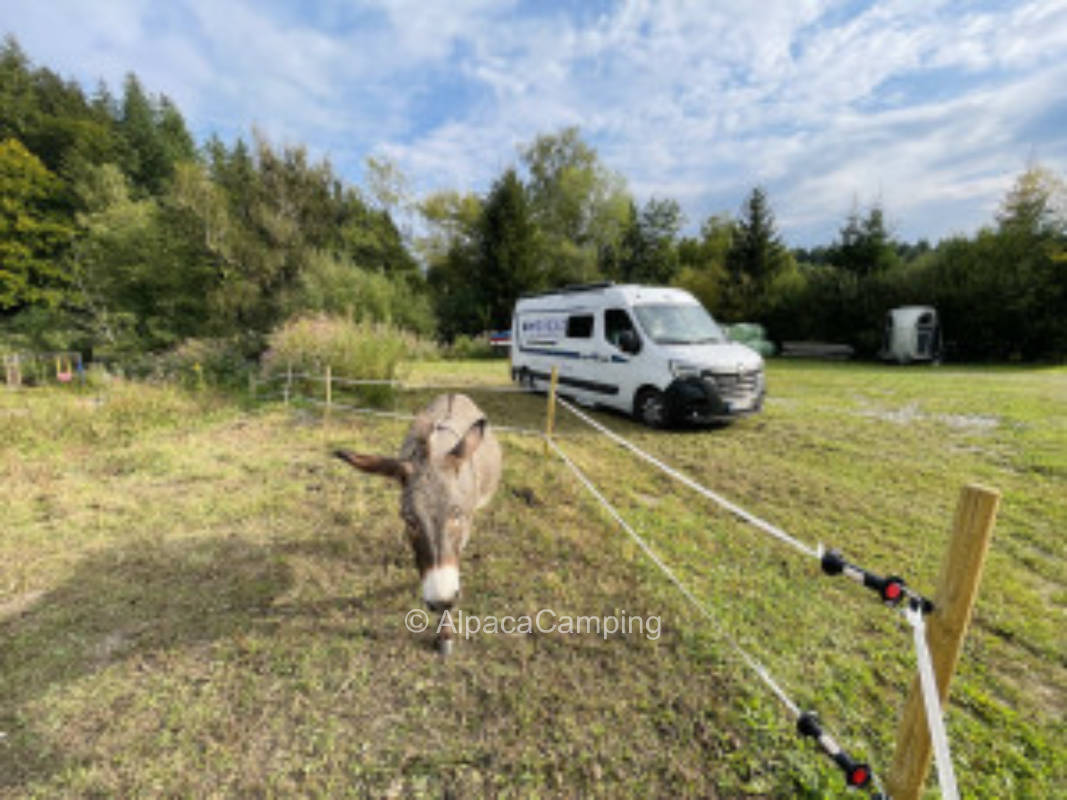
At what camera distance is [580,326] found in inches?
364

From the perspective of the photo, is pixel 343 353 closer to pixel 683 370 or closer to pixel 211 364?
pixel 211 364

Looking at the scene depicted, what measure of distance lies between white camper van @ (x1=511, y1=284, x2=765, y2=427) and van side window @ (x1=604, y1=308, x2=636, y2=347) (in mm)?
20

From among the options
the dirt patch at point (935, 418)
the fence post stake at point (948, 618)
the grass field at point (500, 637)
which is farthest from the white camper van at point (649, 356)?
the fence post stake at point (948, 618)

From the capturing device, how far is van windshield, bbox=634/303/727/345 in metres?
7.72

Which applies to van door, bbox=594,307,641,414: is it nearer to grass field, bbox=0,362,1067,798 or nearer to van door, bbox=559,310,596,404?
van door, bbox=559,310,596,404

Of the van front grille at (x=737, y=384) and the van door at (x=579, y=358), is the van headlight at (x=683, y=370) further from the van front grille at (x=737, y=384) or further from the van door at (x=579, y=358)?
the van door at (x=579, y=358)

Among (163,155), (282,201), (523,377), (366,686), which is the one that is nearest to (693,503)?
(366,686)

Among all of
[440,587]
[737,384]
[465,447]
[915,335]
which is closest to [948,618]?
[440,587]

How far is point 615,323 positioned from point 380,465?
679 cm

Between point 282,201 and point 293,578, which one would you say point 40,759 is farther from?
point 282,201

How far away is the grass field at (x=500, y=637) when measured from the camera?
2.00m

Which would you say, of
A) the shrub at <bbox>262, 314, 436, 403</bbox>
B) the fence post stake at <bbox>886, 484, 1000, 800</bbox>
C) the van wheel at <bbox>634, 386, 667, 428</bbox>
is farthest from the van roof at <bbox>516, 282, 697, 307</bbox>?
the fence post stake at <bbox>886, 484, 1000, 800</bbox>

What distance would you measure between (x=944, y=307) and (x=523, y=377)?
73.7 feet

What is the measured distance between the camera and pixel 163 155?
34.6 meters
